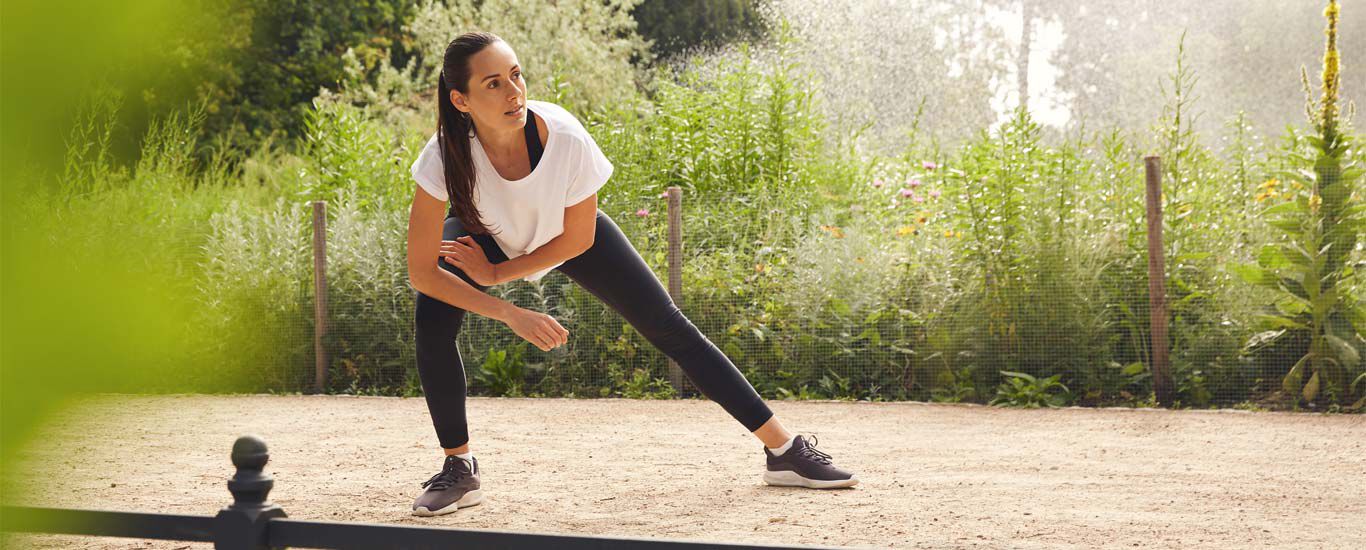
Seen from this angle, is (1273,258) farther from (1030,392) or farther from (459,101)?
(459,101)

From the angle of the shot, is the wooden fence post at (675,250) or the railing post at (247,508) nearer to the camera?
the railing post at (247,508)

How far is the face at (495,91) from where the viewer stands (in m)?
3.36

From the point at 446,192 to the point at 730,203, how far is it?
5819 millimetres

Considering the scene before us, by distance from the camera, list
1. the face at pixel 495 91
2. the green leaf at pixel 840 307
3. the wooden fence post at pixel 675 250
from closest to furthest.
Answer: the face at pixel 495 91 → the green leaf at pixel 840 307 → the wooden fence post at pixel 675 250

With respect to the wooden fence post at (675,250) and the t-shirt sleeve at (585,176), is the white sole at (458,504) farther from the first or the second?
the wooden fence post at (675,250)

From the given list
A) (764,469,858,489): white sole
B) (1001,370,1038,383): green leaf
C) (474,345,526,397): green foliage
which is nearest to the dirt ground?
(764,469,858,489): white sole

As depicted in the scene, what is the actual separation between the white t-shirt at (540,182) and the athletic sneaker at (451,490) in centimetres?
73

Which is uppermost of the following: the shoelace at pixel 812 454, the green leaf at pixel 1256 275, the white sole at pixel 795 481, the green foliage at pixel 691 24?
the green foliage at pixel 691 24

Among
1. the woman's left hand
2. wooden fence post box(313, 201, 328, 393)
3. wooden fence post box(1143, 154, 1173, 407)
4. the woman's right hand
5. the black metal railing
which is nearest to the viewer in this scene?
the black metal railing

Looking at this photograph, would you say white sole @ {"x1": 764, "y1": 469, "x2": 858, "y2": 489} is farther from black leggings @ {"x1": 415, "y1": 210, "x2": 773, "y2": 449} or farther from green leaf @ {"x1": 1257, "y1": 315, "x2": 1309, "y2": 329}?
green leaf @ {"x1": 1257, "y1": 315, "x2": 1309, "y2": 329}

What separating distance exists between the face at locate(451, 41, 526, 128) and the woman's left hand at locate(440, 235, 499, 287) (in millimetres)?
392

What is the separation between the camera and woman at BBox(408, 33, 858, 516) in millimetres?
3420

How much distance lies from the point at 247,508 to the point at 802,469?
287cm

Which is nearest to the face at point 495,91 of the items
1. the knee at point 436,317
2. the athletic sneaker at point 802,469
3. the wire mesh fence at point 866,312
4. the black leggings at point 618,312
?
the black leggings at point 618,312
